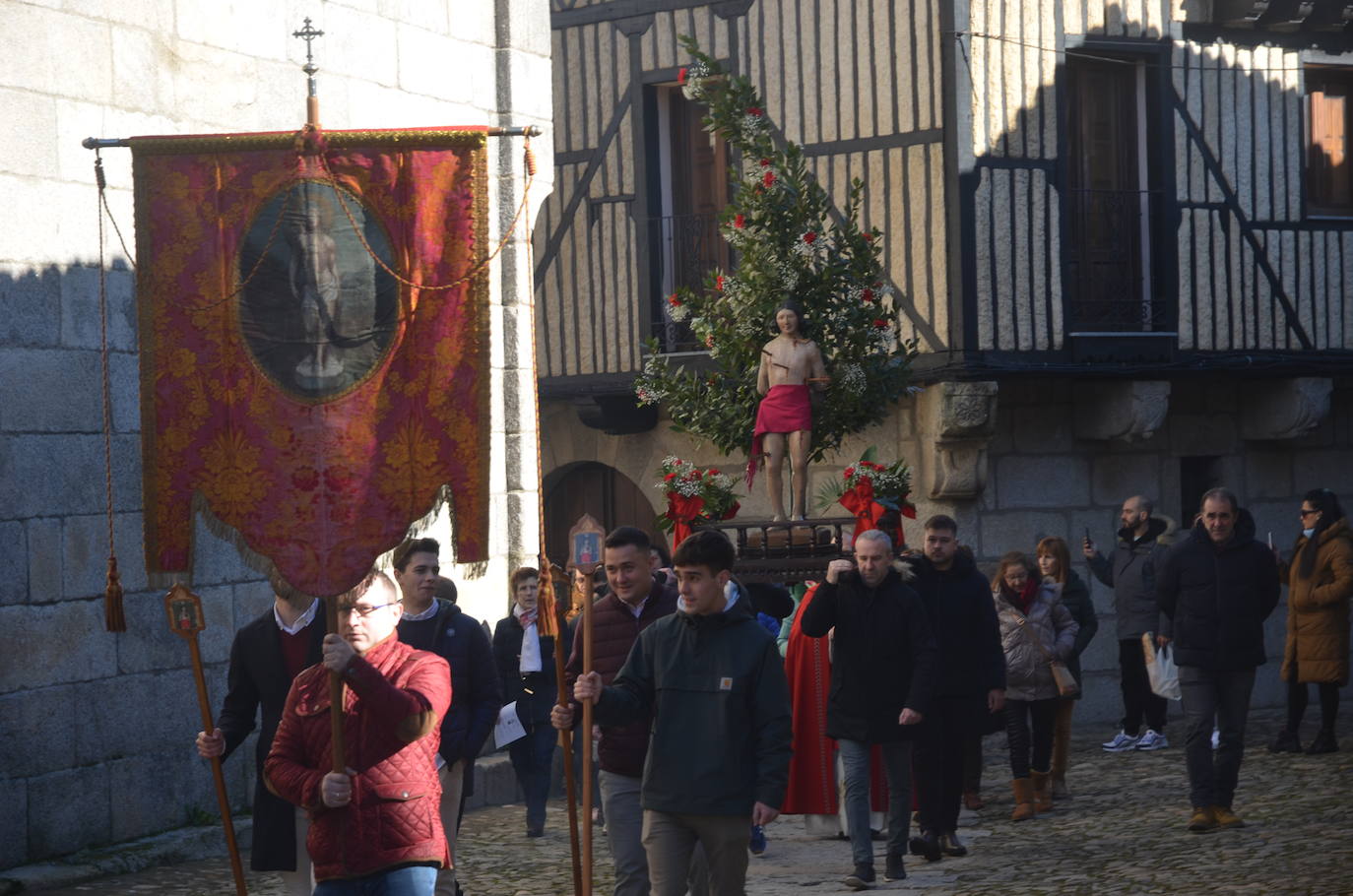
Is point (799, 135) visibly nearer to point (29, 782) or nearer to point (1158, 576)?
point (1158, 576)

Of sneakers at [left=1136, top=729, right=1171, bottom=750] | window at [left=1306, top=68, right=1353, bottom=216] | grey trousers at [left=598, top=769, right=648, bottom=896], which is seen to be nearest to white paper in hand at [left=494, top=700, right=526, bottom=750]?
grey trousers at [left=598, top=769, right=648, bottom=896]

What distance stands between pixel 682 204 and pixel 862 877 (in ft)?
30.8

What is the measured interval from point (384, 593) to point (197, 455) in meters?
1.56

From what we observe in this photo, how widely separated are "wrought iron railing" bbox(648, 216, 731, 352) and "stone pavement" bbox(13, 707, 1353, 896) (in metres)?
5.75

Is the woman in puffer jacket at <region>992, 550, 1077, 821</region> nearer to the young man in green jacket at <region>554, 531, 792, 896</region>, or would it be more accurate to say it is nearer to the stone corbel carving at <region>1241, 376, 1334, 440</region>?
the young man in green jacket at <region>554, 531, 792, 896</region>

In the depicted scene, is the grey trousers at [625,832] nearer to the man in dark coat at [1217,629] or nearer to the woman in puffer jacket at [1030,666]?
the man in dark coat at [1217,629]

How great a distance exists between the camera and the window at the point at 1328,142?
59.0ft

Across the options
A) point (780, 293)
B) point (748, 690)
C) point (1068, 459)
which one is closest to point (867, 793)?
point (748, 690)

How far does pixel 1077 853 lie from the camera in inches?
405

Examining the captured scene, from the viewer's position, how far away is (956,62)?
1574 centimetres

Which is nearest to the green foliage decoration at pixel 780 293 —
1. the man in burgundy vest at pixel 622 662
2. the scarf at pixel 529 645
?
the scarf at pixel 529 645

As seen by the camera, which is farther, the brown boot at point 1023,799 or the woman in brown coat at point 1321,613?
the woman in brown coat at point 1321,613

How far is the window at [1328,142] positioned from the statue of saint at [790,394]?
25.2 feet

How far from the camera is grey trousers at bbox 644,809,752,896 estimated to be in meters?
6.54
